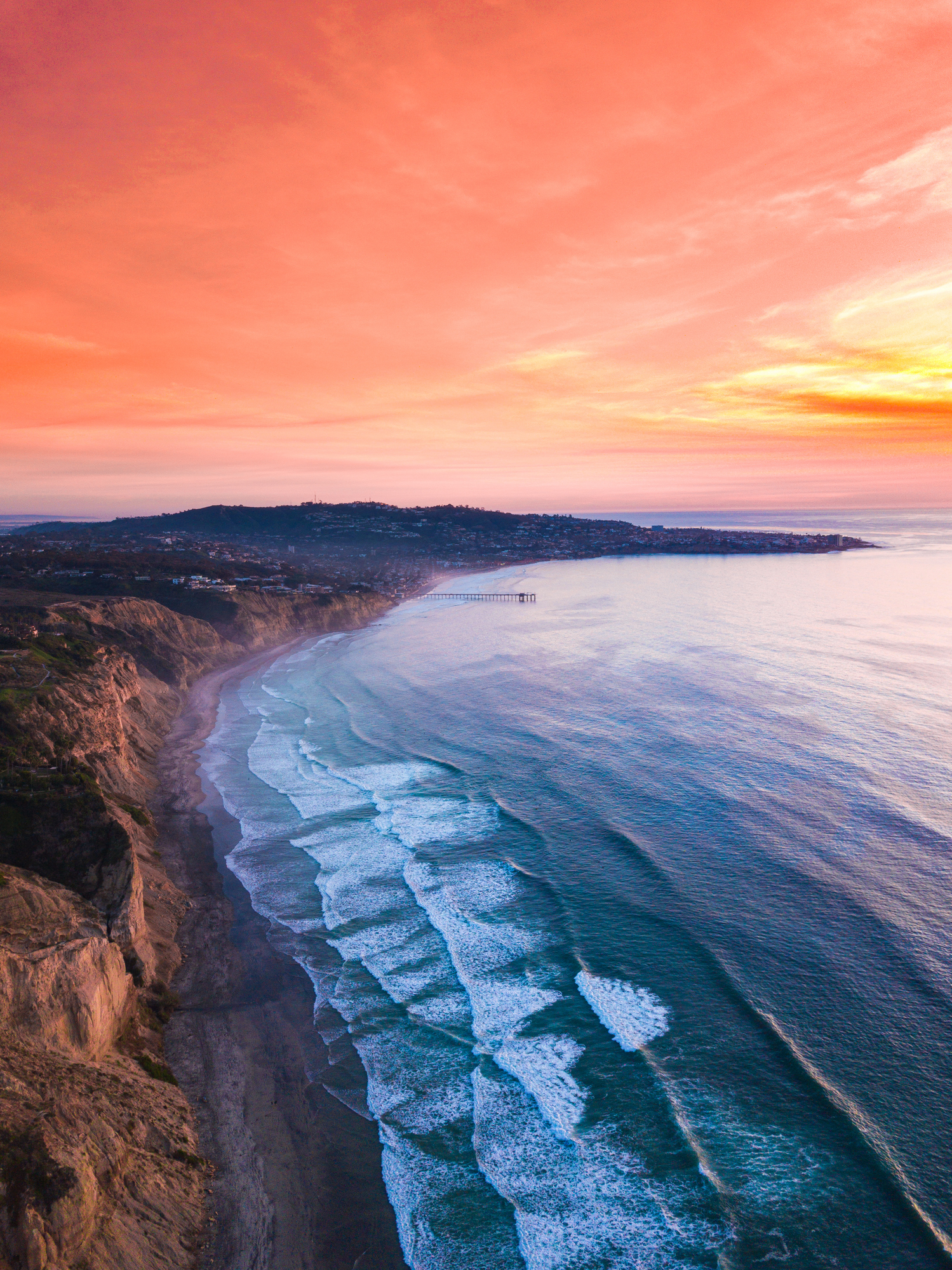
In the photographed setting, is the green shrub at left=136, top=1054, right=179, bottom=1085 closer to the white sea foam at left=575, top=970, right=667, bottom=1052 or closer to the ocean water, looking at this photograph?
the ocean water

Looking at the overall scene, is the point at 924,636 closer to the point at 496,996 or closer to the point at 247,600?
the point at 496,996

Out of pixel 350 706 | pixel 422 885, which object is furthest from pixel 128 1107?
pixel 350 706

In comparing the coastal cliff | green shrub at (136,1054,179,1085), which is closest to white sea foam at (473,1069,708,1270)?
the coastal cliff

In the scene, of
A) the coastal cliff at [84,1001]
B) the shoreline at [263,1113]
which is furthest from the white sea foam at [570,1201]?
the coastal cliff at [84,1001]

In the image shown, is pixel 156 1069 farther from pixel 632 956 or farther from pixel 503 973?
pixel 632 956

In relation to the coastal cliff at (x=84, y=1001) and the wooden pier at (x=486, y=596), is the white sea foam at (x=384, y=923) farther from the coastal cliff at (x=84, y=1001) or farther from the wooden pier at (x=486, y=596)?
the wooden pier at (x=486, y=596)

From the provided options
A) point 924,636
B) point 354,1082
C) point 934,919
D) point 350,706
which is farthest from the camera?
point 924,636

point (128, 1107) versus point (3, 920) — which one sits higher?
point (3, 920)
